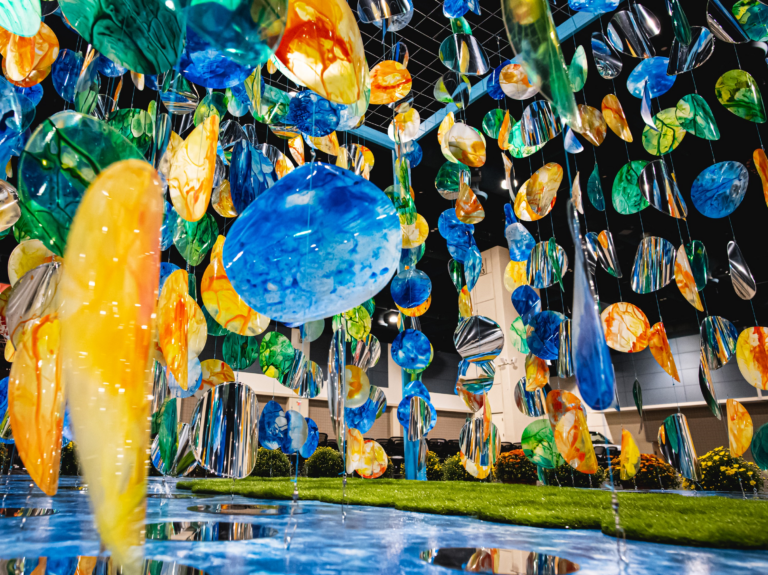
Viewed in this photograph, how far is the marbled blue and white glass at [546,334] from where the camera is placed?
174 cm

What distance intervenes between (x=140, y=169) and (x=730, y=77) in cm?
183

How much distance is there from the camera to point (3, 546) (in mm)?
1411

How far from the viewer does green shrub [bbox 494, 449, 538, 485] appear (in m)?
5.88

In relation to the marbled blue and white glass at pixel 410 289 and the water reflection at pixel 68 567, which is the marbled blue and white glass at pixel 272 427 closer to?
the water reflection at pixel 68 567

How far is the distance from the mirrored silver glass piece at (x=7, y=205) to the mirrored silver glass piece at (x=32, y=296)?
118mm

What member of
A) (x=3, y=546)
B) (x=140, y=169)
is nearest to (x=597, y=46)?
(x=140, y=169)

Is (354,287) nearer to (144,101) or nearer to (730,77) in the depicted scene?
(730,77)

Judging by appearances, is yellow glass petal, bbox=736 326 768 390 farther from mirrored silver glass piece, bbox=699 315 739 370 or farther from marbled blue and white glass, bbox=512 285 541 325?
marbled blue and white glass, bbox=512 285 541 325

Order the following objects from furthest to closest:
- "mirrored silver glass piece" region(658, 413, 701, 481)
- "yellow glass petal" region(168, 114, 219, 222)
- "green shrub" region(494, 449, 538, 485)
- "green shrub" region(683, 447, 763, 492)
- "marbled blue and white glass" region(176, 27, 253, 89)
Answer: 1. "green shrub" region(494, 449, 538, 485)
2. "green shrub" region(683, 447, 763, 492)
3. "mirrored silver glass piece" region(658, 413, 701, 481)
4. "yellow glass petal" region(168, 114, 219, 222)
5. "marbled blue and white glass" region(176, 27, 253, 89)

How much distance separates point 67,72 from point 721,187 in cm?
204

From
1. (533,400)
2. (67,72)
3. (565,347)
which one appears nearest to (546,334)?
(565,347)

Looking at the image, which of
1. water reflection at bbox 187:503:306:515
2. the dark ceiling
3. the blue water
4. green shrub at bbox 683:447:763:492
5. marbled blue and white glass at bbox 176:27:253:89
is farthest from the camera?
green shrub at bbox 683:447:763:492

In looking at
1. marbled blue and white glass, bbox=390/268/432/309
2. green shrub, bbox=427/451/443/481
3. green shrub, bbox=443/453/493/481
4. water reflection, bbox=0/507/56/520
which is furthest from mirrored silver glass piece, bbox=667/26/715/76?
green shrub, bbox=427/451/443/481

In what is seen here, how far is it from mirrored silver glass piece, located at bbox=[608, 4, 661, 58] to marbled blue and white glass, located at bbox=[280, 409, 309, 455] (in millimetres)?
1535
